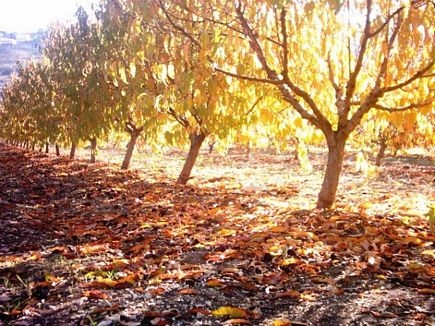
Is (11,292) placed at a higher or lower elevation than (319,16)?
lower

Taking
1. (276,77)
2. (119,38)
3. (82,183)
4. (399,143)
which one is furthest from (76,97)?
(399,143)

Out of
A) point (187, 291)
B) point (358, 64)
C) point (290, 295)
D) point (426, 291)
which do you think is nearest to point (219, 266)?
point (187, 291)

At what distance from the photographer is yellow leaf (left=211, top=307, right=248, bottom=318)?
2.69 meters

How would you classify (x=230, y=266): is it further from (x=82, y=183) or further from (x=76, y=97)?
(x=76, y=97)

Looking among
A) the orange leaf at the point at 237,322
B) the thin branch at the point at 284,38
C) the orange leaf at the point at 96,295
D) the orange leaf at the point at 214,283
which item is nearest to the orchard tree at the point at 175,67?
the thin branch at the point at 284,38

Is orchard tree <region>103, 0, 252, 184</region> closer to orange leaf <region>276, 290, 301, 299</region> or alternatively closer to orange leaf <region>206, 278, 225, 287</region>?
orange leaf <region>206, 278, 225, 287</region>

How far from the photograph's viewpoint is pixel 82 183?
11500 millimetres

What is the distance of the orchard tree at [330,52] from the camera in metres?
4.71

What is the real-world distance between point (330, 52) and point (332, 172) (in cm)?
181

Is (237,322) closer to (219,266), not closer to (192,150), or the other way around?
(219,266)

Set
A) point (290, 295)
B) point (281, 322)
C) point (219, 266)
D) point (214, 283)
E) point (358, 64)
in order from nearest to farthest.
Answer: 1. point (281, 322)
2. point (290, 295)
3. point (214, 283)
4. point (219, 266)
5. point (358, 64)

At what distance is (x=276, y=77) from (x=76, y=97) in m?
9.91

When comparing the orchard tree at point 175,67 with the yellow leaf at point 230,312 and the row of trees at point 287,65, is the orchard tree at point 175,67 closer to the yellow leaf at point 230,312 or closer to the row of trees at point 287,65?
the row of trees at point 287,65

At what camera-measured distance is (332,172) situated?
6.20m
